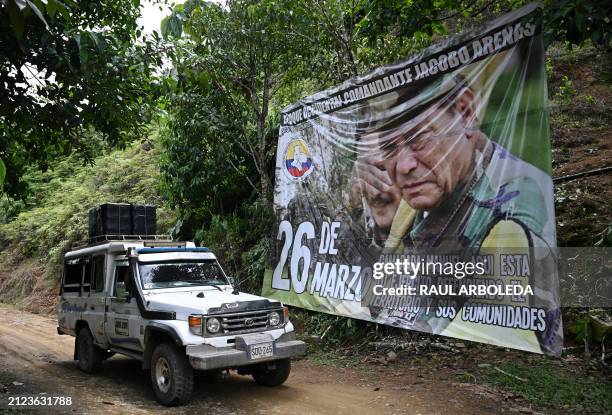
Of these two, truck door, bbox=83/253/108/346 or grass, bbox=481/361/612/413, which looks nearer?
grass, bbox=481/361/612/413

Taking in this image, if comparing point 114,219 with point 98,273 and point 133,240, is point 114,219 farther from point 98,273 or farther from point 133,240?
point 98,273

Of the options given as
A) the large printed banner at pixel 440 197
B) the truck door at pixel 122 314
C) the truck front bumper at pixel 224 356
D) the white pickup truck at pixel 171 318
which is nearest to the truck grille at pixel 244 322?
the white pickup truck at pixel 171 318

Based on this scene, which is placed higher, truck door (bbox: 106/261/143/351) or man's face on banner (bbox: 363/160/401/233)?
man's face on banner (bbox: 363/160/401/233)

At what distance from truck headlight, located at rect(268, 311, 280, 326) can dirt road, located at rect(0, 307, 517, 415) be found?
92cm

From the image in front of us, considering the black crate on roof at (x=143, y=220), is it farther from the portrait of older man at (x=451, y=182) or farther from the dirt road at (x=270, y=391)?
the portrait of older man at (x=451, y=182)

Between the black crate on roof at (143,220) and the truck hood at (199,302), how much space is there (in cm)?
268

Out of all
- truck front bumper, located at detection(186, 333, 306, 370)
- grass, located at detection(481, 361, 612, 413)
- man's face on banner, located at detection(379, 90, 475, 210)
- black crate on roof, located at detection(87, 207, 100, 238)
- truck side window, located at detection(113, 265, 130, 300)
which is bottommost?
grass, located at detection(481, 361, 612, 413)

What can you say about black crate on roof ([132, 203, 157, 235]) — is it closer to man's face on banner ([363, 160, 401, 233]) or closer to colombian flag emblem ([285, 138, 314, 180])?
colombian flag emblem ([285, 138, 314, 180])

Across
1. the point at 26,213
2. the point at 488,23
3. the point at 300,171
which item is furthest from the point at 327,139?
the point at 26,213

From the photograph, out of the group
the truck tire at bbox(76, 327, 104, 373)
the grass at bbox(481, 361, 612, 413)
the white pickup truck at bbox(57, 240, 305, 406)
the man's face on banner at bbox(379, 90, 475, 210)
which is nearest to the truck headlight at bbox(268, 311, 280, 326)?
the white pickup truck at bbox(57, 240, 305, 406)

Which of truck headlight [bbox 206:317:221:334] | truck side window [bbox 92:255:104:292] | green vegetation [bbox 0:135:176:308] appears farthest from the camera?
green vegetation [bbox 0:135:176:308]

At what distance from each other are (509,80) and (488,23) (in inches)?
32.9

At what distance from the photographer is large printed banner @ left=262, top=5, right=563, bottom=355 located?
6.21 metres

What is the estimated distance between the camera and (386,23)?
329 inches
